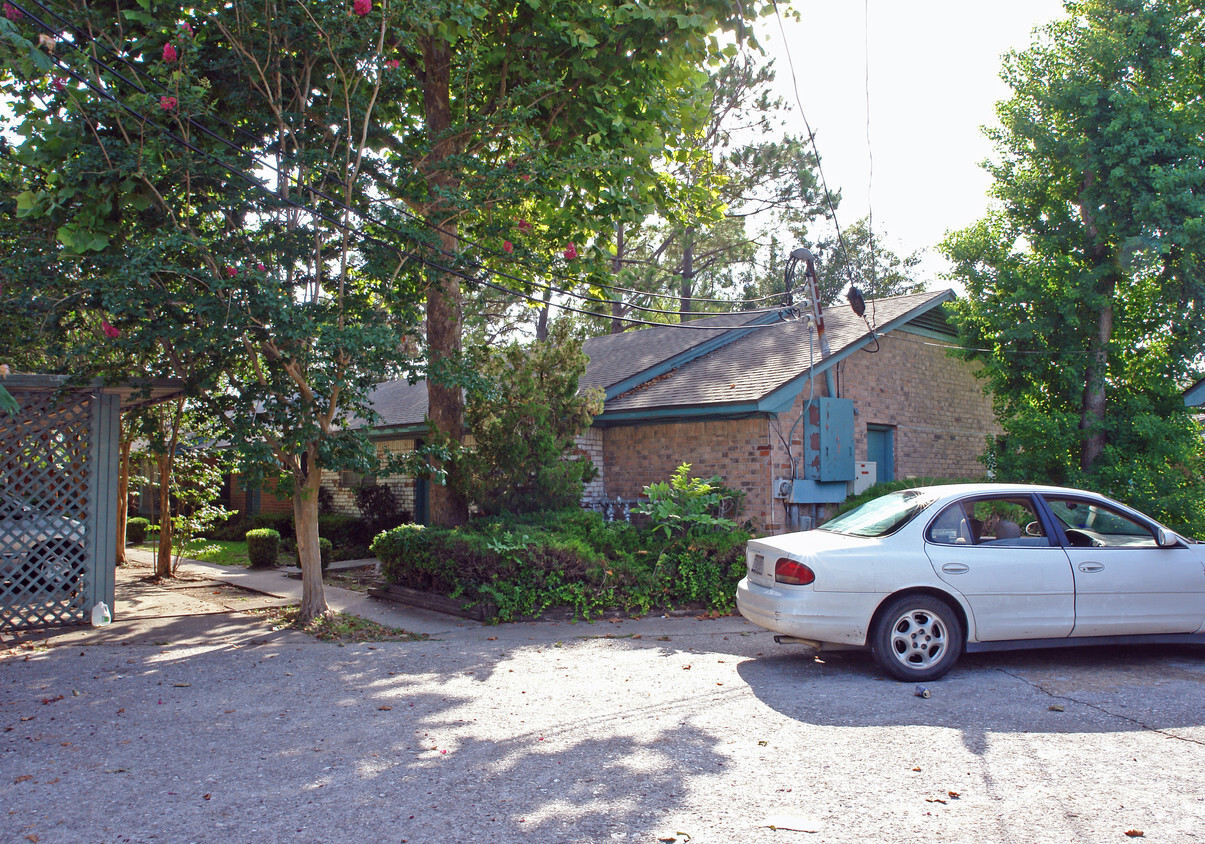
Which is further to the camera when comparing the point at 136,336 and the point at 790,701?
the point at 136,336

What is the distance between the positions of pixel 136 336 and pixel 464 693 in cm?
485

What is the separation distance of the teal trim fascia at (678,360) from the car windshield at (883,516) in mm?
6704

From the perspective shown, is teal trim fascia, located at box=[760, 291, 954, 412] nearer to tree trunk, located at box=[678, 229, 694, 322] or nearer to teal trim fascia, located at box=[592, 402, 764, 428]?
teal trim fascia, located at box=[592, 402, 764, 428]

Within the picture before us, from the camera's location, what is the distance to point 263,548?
52.6 feet

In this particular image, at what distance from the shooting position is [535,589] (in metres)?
10.0

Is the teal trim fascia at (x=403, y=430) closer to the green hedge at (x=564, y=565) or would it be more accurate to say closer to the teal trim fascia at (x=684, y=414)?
the teal trim fascia at (x=684, y=414)

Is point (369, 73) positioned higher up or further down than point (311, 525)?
higher up

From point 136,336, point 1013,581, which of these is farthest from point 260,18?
point 1013,581

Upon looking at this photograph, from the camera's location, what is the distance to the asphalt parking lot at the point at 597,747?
159 inches

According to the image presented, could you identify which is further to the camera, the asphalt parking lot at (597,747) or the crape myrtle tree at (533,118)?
the crape myrtle tree at (533,118)

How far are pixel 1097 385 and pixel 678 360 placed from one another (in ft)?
22.9

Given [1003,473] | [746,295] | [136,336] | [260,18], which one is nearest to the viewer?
[136,336]

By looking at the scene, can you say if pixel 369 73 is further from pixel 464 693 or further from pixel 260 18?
pixel 464 693

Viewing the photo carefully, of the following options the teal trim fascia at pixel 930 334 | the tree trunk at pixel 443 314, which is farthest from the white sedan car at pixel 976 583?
the teal trim fascia at pixel 930 334
